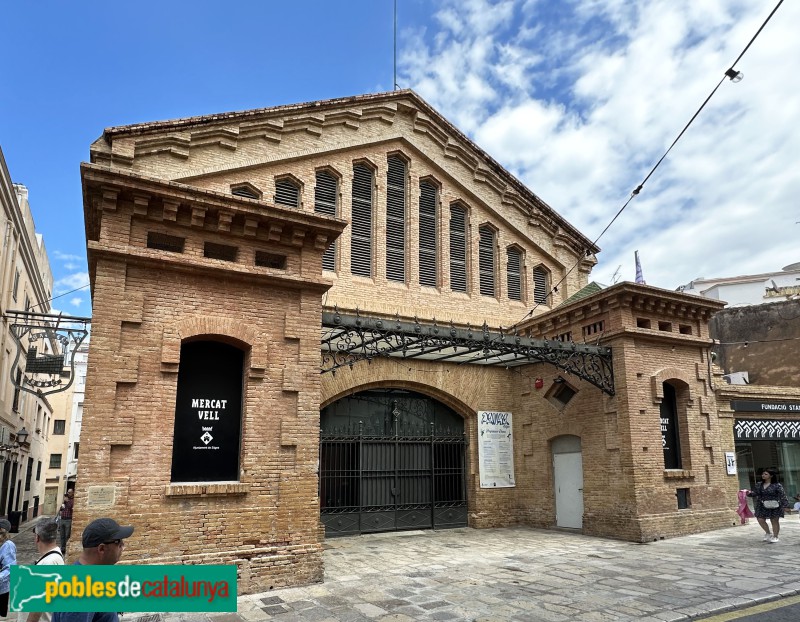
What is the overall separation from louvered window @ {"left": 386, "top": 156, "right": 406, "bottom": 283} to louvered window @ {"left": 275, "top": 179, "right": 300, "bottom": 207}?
2.68 meters

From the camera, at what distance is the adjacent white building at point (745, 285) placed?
42688 millimetres

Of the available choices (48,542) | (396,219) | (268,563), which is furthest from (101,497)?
(396,219)

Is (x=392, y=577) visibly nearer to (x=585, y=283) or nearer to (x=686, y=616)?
(x=686, y=616)

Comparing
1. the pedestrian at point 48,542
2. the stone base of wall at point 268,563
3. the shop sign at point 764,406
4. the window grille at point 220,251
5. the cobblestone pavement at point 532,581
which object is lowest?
the cobblestone pavement at point 532,581

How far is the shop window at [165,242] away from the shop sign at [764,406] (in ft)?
50.2

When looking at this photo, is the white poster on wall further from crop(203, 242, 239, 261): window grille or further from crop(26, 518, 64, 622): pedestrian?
crop(26, 518, 64, 622): pedestrian

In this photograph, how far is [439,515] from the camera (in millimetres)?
15781

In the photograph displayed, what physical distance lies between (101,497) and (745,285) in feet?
151

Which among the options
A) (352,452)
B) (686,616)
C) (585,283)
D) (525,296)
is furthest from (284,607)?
(585,283)

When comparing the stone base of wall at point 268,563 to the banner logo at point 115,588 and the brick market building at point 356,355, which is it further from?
the banner logo at point 115,588

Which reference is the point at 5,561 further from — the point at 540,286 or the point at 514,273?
the point at 540,286

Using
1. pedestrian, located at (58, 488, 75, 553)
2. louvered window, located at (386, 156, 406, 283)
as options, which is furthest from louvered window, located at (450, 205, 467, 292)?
pedestrian, located at (58, 488, 75, 553)

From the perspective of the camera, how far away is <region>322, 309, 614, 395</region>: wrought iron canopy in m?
11.9

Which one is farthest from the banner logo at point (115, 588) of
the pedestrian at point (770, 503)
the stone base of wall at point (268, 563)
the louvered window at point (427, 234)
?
the louvered window at point (427, 234)
